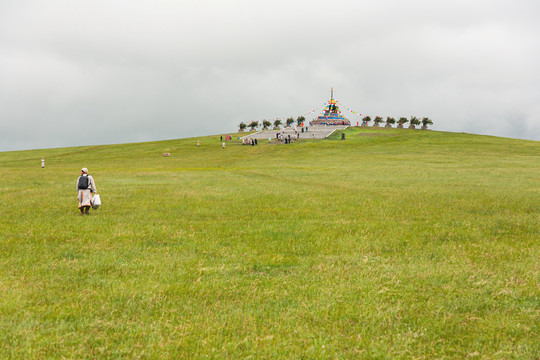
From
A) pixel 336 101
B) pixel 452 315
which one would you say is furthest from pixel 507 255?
pixel 336 101

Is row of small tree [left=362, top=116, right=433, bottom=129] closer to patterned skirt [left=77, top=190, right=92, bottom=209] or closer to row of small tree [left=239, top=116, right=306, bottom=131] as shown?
row of small tree [left=239, top=116, right=306, bottom=131]

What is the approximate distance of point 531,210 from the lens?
1784 cm

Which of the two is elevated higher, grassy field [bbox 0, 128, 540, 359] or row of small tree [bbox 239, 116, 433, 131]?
row of small tree [bbox 239, 116, 433, 131]

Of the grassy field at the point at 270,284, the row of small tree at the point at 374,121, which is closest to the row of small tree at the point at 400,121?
the row of small tree at the point at 374,121

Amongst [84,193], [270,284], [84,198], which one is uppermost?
[84,193]

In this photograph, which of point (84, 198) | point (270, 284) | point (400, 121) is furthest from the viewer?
point (400, 121)

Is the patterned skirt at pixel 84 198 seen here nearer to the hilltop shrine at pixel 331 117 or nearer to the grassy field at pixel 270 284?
the grassy field at pixel 270 284

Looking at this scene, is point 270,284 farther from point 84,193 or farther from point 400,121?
point 400,121

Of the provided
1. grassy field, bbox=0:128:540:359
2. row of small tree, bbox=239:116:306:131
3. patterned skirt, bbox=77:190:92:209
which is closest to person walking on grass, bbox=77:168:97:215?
patterned skirt, bbox=77:190:92:209

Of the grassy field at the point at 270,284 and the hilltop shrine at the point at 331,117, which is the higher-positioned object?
the hilltop shrine at the point at 331,117

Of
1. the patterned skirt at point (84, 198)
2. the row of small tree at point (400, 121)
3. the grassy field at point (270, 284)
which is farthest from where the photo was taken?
the row of small tree at point (400, 121)

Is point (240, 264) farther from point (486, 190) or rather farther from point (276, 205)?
point (486, 190)

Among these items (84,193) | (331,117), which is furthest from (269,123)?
(84,193)

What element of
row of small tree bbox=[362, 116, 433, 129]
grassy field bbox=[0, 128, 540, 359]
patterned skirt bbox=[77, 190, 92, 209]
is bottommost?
grassy field bbox=[0, 128, 540, 359]
